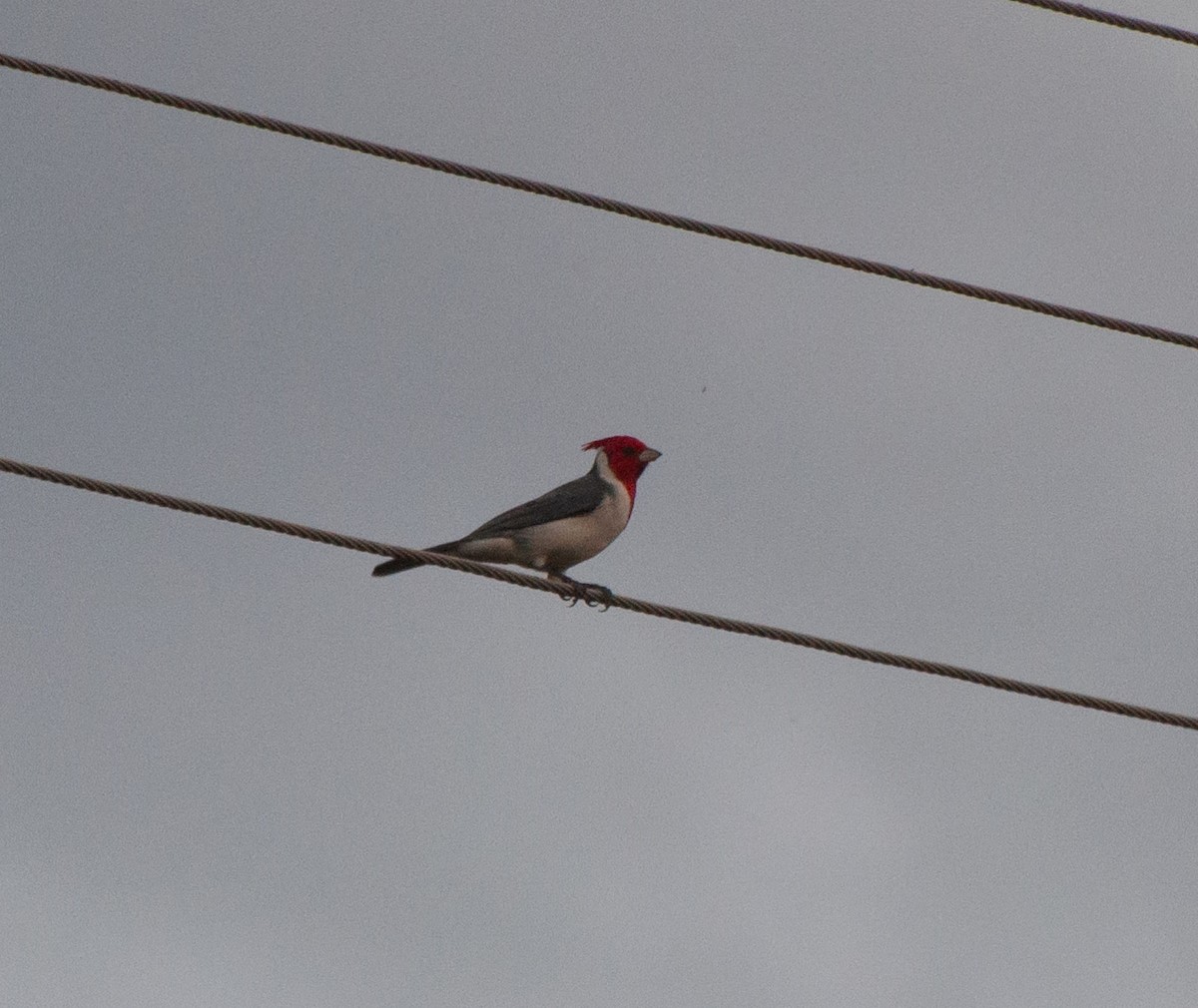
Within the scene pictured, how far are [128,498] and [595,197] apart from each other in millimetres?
1839

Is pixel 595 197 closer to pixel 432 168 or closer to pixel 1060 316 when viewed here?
pixel 432 168

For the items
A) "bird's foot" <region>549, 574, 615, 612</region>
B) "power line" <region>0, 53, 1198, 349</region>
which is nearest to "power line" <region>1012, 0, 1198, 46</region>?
"power line" <region>0, 53, 1198, 349</region>

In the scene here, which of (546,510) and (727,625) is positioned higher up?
(546,510)

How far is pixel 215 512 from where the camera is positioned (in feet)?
20.2

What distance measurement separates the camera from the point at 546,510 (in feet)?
32.6

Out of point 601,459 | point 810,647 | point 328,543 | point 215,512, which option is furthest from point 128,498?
point 601,459

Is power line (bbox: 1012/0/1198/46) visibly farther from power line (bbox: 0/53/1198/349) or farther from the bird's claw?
the bird's claw

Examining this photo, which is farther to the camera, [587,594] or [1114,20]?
[587,594]

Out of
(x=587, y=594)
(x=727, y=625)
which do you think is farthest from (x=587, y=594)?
(x=727, y=625)

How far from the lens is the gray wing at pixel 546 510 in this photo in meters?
9.86

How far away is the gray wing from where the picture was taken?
32.3 feet

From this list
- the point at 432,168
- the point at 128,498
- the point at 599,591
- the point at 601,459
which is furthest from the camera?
the point at 601,459

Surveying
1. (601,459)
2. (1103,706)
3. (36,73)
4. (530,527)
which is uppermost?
(601,459)

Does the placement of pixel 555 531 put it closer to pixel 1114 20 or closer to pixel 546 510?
pixel 546 510
